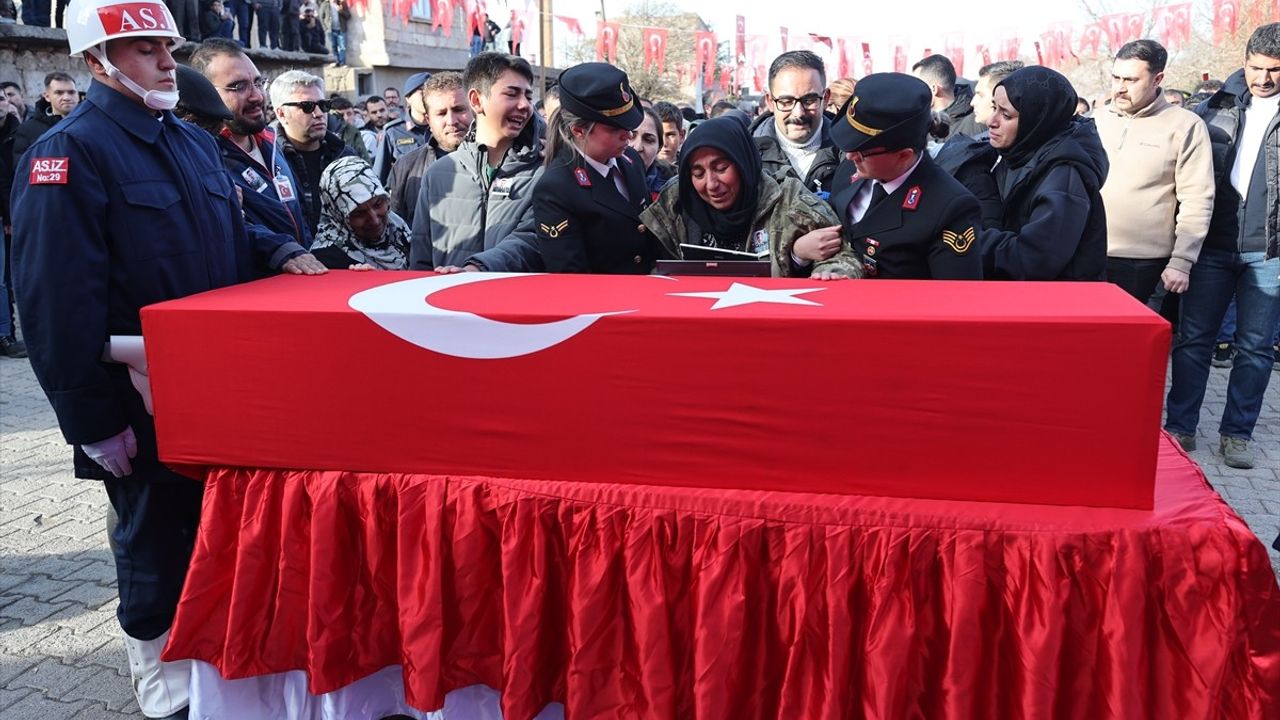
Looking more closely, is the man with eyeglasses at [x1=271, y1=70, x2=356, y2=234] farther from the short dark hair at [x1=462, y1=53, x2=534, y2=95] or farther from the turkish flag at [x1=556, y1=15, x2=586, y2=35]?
the turkish flag at [x1=556, y1=15, x2=586, y2=35]

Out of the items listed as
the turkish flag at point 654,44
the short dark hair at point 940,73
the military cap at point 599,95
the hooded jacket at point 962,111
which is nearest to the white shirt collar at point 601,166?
the military cap at point 599,95

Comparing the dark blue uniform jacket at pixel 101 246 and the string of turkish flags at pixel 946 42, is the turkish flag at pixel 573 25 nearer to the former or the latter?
the string of turkish flags at pixel 946 42

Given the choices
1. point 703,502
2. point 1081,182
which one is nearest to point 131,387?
point 703,502

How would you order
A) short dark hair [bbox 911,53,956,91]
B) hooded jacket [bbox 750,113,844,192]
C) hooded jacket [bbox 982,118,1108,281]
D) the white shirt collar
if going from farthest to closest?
1. short dark hair [bbox 911,53,956,91]
2. hooded jacket [bbox 750,113,844,192]
3. hooded jacket [bbox 982,118,1108,281]
4. the white shirt collar

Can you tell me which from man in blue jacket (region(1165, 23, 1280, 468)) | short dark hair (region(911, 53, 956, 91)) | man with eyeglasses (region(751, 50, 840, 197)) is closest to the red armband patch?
man with eyeglasses (region(751, 50, 840, 197))

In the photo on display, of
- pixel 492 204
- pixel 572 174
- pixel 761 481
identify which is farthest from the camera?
pixel 492 204

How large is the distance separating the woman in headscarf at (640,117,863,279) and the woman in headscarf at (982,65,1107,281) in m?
0.74

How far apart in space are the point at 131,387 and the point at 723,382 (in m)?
1.43

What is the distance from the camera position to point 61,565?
3.19m

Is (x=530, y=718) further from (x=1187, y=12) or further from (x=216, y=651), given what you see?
(x=1187, y=12)

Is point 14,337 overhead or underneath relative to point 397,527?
underneath

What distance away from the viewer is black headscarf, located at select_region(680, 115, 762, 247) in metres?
2.38

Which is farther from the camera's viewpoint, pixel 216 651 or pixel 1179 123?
pixel 1179 123

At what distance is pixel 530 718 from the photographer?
1.95 meters
